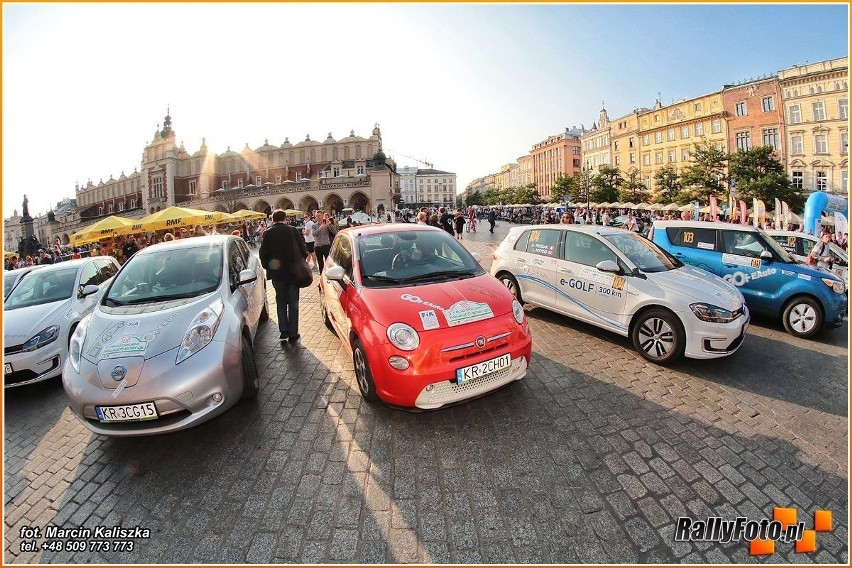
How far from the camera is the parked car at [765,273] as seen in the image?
19.6ft

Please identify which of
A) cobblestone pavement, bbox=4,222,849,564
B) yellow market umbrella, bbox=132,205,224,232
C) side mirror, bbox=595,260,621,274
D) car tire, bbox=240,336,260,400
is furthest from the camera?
yellow market umbrella, bbox=132,205,224,232

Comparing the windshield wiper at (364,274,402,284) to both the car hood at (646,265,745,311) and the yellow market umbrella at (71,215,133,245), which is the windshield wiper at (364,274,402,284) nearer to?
the car hood at (646,265,745,311)

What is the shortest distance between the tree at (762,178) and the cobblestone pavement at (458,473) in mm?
41008

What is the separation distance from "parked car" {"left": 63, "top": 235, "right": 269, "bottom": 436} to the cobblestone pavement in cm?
44

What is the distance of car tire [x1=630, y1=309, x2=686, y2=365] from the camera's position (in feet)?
15.7

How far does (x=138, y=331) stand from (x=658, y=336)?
5915 millimetres

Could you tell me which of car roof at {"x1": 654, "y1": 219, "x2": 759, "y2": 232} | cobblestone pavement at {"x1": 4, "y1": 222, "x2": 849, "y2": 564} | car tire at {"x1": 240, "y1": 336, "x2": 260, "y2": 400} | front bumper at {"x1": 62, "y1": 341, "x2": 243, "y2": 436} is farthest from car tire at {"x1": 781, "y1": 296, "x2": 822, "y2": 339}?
front bumper at {"x1": 62, "y1": 341, "x2": 243, "y2": 436}

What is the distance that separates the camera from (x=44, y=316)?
203 inches

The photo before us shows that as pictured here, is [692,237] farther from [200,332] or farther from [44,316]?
[44,316]

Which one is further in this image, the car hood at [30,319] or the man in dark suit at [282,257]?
the man in dark suit at [282,257]

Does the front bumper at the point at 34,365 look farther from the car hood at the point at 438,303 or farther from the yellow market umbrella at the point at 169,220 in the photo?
the yellow market umbrella at the point at 169,220

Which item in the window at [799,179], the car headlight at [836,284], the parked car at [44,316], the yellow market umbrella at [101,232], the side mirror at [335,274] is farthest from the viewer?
the window at [799,179]

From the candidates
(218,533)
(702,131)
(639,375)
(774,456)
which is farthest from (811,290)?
(702,131)

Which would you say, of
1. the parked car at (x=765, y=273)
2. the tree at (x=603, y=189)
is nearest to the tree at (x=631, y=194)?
the tree at (x=603, y=189)
